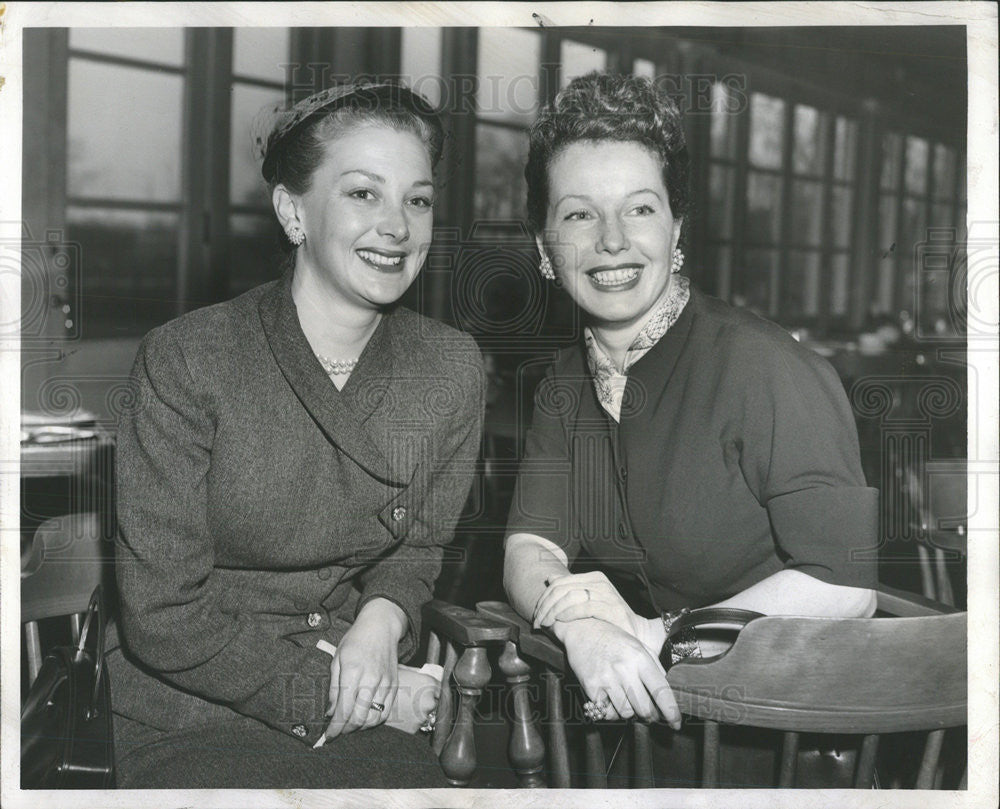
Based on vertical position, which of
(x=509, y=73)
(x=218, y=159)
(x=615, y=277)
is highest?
(x=509, y=73)

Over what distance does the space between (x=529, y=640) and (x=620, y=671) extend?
0.16m

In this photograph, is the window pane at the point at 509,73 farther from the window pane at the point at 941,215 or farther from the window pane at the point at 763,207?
the window pane at the point at 941,215

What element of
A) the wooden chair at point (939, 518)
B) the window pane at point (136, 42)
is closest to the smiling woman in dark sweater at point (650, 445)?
the wooden chair at point (939, 518)

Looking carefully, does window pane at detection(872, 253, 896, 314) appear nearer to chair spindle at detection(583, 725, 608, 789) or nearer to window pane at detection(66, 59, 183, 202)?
chair spindle at detection(583, 725, 608, 789)

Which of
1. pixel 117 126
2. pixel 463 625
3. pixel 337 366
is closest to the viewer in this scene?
Answer: pixel 463 625

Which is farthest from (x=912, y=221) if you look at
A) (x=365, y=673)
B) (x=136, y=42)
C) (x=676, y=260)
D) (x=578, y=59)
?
(x=136, y=42)

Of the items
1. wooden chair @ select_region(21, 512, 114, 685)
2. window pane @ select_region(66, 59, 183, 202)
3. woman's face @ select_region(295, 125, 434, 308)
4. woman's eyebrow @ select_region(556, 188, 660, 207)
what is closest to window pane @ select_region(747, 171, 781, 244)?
woman's eyebrow @ select_region(556, 188, 660, 207)

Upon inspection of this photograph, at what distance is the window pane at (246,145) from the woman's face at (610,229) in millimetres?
538

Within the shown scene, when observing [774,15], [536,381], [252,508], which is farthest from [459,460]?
[774,15]

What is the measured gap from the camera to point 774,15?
155cm

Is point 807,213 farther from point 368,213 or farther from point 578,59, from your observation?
point 368,213

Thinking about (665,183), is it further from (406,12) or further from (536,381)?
(406,12)

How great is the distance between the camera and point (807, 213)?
5.17 ft

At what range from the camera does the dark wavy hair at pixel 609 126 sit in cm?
148
